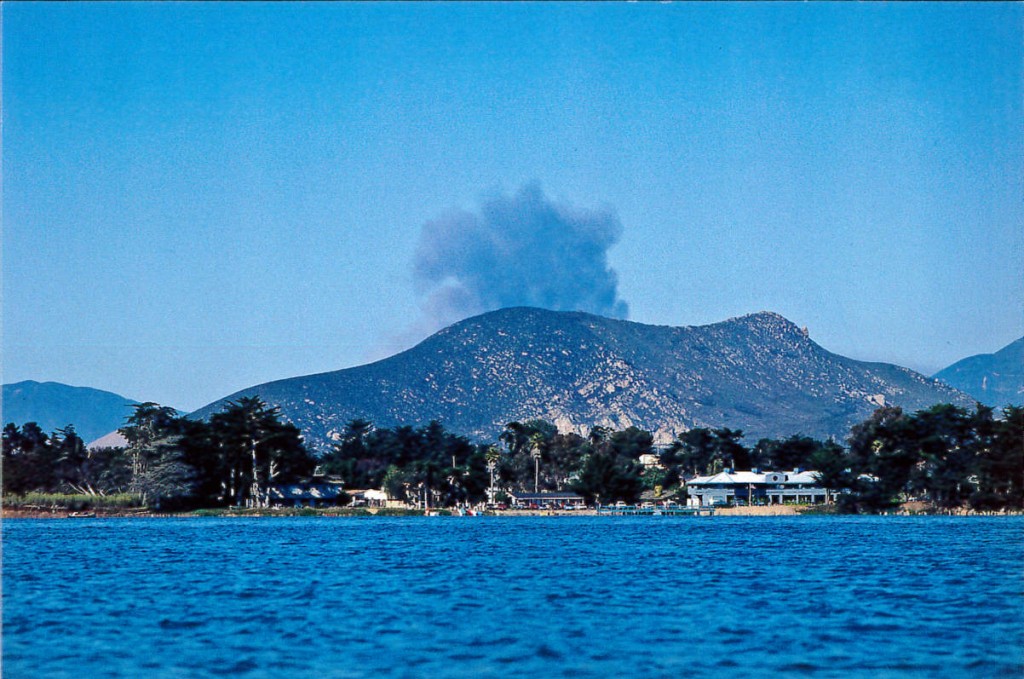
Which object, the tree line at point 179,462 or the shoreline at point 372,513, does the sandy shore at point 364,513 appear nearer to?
the shoreline at point 372,513

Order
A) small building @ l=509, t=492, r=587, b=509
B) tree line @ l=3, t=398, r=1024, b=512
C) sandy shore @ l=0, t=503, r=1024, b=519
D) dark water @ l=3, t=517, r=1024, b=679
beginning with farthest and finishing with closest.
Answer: small building @ l=509, t=492, r=587, b=509 → sandy shore @ l=0, t=503, r=1024, b=519 → tree line @ l=3, t=398, r=1024, b=512 → dark water @ l=3, t=517, r=1024, b=679

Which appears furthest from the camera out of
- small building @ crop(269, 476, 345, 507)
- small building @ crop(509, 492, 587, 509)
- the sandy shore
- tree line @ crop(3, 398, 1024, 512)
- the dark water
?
small building @ crop(509, 492, 587, 509)

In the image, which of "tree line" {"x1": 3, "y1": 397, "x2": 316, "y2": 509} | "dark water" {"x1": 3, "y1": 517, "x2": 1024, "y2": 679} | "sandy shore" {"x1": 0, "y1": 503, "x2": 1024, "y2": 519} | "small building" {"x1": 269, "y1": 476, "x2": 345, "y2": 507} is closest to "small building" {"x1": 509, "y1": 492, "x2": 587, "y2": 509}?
"sandy shore" {"x1": 0, "y1": 503, "x2": 1024, "y2": 519}

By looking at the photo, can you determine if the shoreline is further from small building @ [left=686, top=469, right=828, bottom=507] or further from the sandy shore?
small building @ [left=686, top=469, right=828, bottom=507]

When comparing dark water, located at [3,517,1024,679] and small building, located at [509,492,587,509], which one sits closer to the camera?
dark water, located at [3,517,1024,679]

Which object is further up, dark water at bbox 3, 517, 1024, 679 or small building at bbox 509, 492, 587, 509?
small building at bbox 509, 492, 587, 509

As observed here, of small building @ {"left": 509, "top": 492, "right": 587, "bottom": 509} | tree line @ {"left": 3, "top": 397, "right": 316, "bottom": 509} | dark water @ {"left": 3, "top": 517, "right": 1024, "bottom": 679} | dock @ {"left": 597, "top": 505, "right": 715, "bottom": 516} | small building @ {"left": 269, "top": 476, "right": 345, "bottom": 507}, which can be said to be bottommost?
dark water @ {"left": 3, "top": 517, "right": 1024, "bottom": 679}

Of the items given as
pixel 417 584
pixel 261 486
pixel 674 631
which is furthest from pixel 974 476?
pixel 674 631

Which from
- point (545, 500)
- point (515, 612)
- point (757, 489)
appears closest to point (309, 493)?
point (545, 500)
